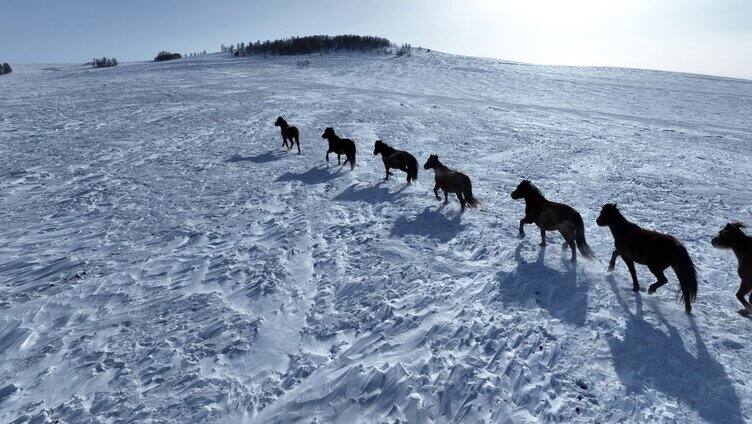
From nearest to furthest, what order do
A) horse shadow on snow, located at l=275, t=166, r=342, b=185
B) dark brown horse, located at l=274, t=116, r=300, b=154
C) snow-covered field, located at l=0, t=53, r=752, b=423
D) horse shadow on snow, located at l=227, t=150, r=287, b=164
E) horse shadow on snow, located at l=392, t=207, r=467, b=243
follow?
snow-covered field, located at l=0, t=53, r=752, b=423 < horse shadow on snow, located at l=392, t=207, r=467, b=243 < horse shadow on snow, located at l=275, t=166, r=342, b=185 < horse shadow on snow, located at l=227, t=150, r=287, b=164 < dark brown horse, located at l=274, t=116, r=300, b=154

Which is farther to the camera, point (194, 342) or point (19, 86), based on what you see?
point (19, 86)

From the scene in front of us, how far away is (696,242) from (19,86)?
43.2m

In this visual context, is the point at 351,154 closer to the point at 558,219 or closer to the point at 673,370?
the point at 558,219

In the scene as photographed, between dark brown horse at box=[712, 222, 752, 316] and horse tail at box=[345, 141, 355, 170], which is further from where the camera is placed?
horse tail at box=[345, 141, 355, 170]

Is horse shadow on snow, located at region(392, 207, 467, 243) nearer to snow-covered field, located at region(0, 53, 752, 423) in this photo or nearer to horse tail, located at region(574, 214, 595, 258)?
snow-covered field, located at region(0, 53, 752, 423)

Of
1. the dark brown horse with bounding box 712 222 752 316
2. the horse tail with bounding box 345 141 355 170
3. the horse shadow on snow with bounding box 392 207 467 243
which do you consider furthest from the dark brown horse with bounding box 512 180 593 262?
the horse tail with bounding box 345 141 355 170

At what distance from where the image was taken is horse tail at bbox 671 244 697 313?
595 cm

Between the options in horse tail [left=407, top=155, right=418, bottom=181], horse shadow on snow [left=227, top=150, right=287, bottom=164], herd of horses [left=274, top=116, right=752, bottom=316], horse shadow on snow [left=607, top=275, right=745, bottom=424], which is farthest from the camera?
horse shadow on snow [left=227, top=150, right=287, bottom=164]

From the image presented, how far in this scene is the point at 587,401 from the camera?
4590mm

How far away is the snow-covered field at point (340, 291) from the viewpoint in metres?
4.68

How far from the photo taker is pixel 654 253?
20.6 feet

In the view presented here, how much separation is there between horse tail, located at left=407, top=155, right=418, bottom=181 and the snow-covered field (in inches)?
11.0

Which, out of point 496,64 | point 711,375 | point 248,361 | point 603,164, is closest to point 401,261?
point 248,361

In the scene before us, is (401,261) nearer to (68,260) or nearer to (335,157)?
(68,260)
